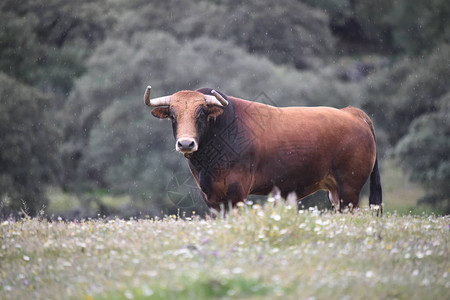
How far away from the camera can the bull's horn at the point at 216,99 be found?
32.5ft

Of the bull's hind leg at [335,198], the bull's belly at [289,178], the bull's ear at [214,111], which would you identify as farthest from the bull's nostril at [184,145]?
the bull's hind leg at [335,198]

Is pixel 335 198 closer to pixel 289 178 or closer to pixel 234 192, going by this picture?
pixel 289 178

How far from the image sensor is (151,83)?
35.4 m

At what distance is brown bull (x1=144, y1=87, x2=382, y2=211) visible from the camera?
980cm

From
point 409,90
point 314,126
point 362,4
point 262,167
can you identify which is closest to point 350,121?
point 314,126

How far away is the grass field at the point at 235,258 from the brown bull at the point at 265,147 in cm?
152

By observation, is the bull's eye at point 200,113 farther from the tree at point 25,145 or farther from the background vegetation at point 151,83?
the tree at point 25,145

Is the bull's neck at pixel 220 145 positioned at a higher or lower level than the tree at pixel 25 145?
higher

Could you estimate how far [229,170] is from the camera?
32.0 ft

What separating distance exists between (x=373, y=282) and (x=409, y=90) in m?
32.9

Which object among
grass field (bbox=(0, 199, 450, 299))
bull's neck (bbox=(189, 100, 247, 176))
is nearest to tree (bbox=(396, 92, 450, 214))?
bull's neck (bbox=(189, 100, 247, 176))

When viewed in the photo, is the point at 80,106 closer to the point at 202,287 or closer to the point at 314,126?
Answer: the point at 314,126

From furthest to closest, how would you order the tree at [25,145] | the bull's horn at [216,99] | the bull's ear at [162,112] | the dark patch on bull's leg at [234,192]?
the tree at [25,145]
the bull's ear at [162,112]
the bull's horn at [216,99]
the dark patch on bull's leg at [234,192]

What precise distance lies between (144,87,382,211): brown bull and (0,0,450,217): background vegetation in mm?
15833
